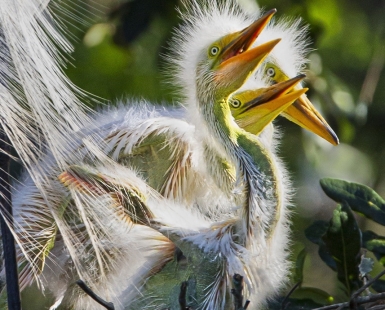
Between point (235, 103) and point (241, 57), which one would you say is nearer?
point (241, 57)

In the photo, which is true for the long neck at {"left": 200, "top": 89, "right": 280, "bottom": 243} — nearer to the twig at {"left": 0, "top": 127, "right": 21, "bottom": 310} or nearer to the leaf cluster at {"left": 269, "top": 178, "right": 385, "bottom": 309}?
the leaf cluster at {"left": 269, "top": 178, "right": 385, "bottom": 309}

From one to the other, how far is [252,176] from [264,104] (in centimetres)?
23

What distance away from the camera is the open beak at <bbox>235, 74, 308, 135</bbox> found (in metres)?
1.94

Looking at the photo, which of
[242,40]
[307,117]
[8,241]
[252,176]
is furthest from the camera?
[307,117]

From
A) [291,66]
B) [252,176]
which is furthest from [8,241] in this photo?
[291,66]

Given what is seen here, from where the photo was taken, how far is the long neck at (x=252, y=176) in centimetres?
182

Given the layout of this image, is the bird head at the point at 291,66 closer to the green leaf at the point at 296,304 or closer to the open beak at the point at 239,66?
the open beak at the point at 239,66

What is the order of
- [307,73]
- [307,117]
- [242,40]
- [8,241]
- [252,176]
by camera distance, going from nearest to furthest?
[8,241] → [252,176] → [242,40] → [307,117] → [307,73]

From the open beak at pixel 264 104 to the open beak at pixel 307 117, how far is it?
8 cm

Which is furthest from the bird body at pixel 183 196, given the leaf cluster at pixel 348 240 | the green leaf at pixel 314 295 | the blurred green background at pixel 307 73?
the blurred green background at pixel 307 73

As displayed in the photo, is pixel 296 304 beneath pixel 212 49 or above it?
beneath

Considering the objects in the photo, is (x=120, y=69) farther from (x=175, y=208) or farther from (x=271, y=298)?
(x=271, y=298)

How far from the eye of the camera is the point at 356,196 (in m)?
1.96

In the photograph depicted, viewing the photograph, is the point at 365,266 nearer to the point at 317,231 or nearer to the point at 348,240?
the point at 348,240
